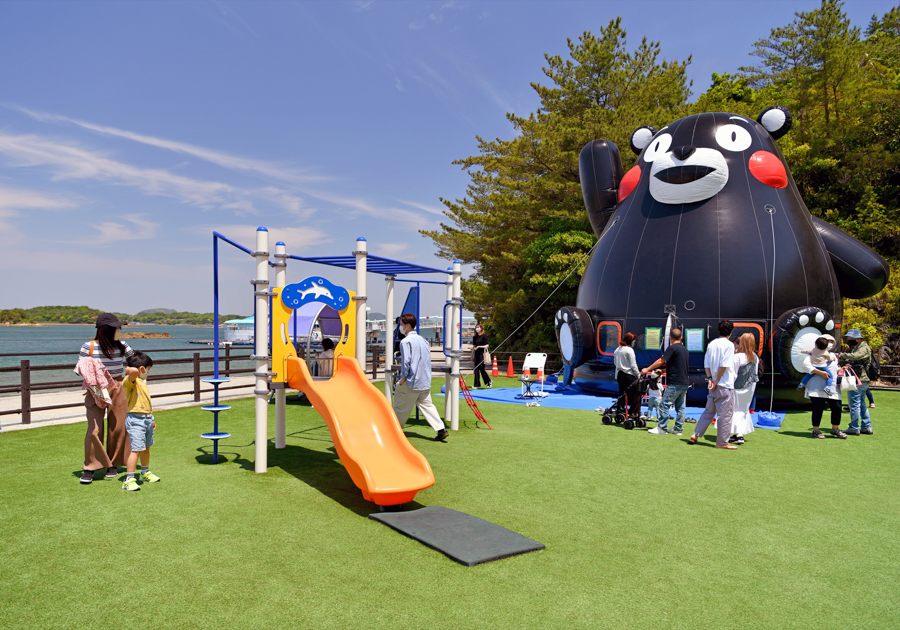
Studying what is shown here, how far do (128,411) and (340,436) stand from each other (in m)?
2.24

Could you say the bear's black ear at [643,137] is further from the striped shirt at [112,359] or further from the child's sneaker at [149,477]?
the child's sneaker at [149,477]

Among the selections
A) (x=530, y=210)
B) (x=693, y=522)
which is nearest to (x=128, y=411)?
(x=693, y=522)

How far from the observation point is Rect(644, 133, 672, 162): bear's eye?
43.5ft

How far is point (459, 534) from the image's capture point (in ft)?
15.0

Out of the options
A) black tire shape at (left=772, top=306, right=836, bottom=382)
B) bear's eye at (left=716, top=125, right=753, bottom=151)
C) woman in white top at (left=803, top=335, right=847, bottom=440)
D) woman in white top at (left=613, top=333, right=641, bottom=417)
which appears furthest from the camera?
bear's eye at (left=716, top=125, right=753, bottom=151)

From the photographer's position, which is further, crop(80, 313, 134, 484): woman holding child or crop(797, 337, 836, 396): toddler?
crop(797, 337, 836, 396): toddler


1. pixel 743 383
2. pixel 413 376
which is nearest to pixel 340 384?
pixel 413 376

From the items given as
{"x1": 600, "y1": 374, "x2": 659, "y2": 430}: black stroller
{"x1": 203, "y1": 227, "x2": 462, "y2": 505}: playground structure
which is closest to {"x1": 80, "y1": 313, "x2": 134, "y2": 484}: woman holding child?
{"x1": 203, "y1": 227, "x2": 462, "y2": 505}: playground structure

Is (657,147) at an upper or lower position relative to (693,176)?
upper

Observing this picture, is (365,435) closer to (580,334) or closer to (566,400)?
(566,400)

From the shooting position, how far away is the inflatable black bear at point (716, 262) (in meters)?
11.8

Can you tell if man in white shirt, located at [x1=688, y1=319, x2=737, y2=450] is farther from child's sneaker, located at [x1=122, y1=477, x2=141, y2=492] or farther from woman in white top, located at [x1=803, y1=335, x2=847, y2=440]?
child's sneaker, located at [x1=122, y1=477, x2=141, y2=492]

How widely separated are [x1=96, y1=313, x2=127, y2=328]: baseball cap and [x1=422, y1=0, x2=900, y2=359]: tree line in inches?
629

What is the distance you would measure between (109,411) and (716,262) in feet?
37.0
